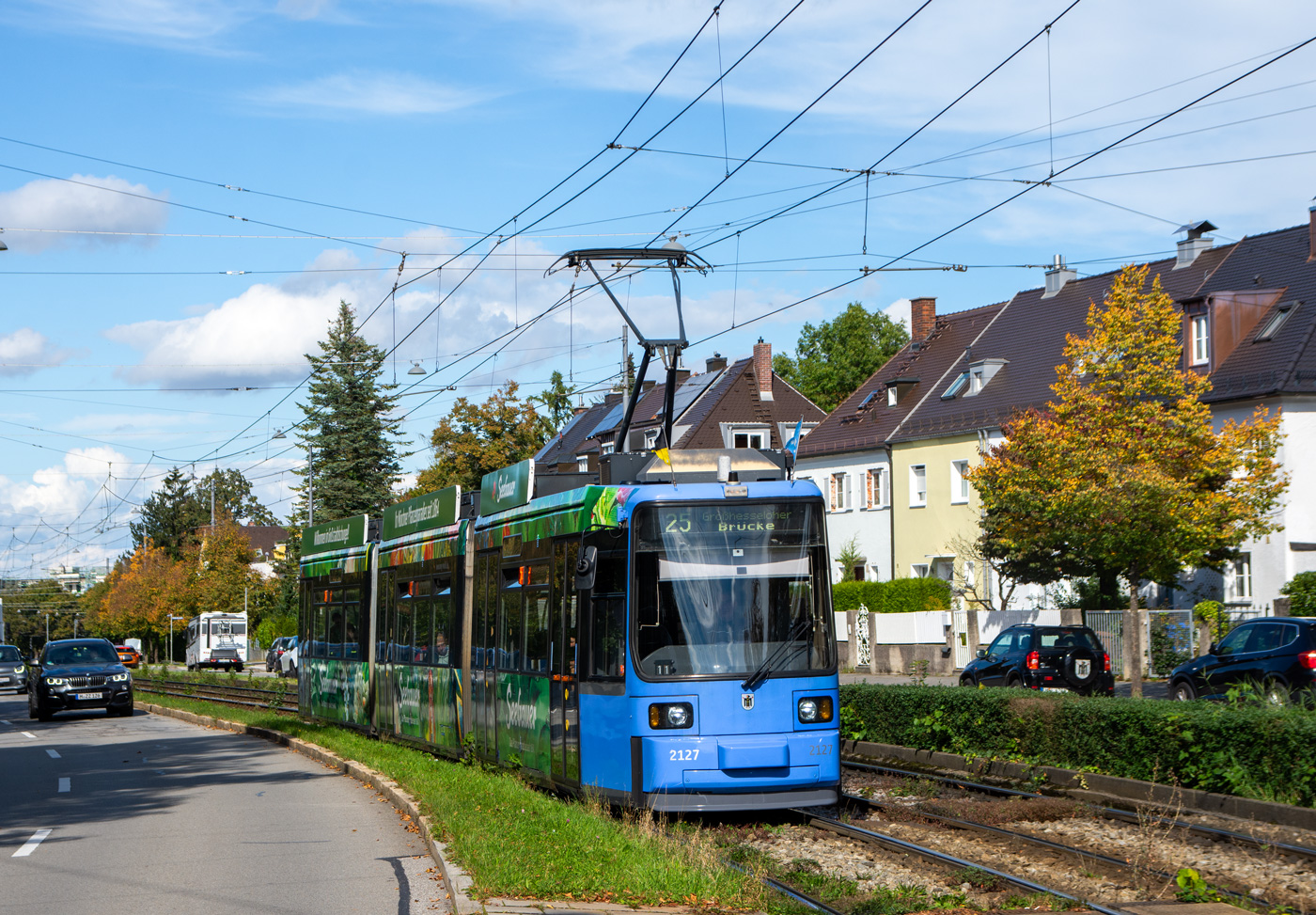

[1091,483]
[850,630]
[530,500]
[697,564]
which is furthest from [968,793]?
[850,630]

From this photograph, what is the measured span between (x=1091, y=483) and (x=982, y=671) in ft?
14.4

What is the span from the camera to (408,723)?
771 inches

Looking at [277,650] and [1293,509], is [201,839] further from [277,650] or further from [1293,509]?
[277,650]

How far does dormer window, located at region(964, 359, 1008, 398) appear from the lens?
49656mm

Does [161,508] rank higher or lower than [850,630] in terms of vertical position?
higher

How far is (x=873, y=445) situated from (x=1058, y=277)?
8843mm

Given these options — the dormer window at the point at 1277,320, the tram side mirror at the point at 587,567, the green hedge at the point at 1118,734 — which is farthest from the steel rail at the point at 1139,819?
the dormer window at the point at 1277,320

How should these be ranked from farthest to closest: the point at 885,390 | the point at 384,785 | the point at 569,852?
1. the point at 885,390
2. the point at 384,785
3. the point at 569,852

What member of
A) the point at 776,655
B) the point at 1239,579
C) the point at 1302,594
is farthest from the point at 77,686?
the point at 1239,579

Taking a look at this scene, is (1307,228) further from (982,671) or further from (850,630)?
(982,671)

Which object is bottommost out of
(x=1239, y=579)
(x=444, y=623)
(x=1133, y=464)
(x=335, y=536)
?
(x=444, y=623)

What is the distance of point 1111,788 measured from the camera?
1378 cm

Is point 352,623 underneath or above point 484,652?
above

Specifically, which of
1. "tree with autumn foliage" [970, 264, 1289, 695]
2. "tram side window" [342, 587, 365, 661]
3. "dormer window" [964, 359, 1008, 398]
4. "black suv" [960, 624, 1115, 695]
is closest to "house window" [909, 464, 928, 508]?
"dormer window" [964, 359, 1008, 398]
